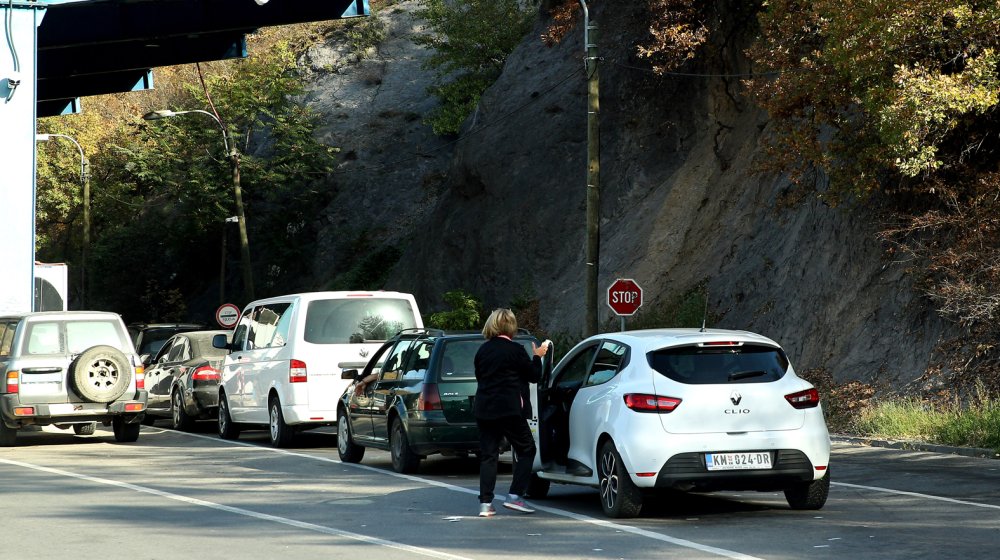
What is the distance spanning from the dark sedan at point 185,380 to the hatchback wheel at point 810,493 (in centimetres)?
1185

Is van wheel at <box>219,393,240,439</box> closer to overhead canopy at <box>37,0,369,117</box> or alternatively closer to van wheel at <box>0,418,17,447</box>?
van wheel at <box>0,418,17,447</box>

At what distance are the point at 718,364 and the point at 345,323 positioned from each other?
8.37 m

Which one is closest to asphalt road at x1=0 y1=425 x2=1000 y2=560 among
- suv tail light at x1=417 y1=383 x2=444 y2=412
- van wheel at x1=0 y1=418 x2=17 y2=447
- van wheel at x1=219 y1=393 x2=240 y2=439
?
suv tail light at x1=417 y1=383 x2=444 y2=412

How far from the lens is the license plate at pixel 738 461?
10570mm

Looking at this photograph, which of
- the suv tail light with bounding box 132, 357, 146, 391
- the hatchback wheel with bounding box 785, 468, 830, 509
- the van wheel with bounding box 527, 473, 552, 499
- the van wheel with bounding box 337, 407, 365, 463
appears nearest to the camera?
the hatchback wheel with bounding box 785, 468, 830, 509

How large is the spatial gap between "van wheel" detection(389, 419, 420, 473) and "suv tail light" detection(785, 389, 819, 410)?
16.9 ft

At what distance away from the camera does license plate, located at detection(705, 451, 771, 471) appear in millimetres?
10570

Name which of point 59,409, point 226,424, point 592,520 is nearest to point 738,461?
point 592,520

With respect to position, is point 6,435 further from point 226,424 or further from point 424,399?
point 424,399

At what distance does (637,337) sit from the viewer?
11258mm

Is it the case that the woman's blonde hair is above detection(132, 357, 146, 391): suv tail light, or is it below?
above

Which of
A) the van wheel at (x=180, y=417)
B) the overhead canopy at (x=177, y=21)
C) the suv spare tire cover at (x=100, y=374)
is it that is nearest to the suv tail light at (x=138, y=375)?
the suv spare tire cover at (x=100, y=374)

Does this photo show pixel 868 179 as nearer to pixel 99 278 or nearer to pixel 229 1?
pixel 229 1

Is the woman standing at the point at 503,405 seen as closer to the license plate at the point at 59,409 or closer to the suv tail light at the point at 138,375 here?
the suv tail light at the point at 138,375
